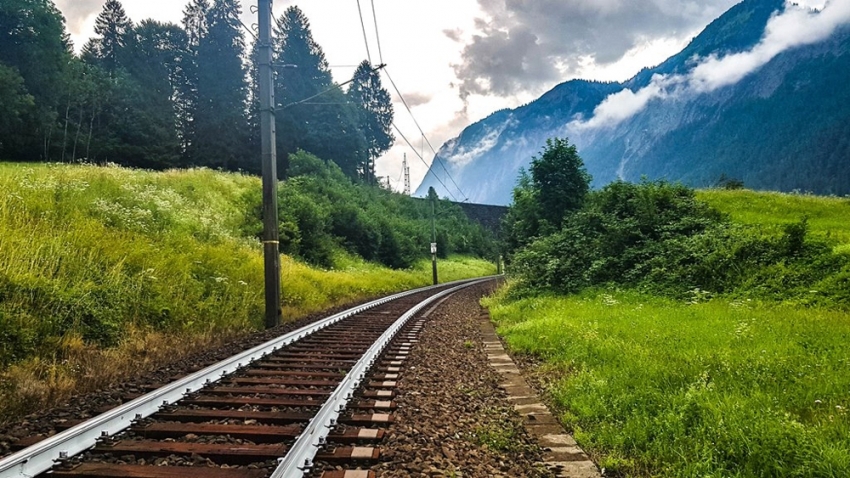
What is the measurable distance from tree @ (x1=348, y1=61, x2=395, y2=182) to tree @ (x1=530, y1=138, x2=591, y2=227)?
43.6 metres

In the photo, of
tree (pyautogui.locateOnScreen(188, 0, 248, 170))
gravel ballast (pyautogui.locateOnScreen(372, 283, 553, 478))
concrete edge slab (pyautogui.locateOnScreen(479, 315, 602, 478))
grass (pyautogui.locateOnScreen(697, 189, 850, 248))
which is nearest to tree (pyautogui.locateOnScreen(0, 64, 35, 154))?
tree (pyautogui.locateOnScreen(188, 0, 248, 170))

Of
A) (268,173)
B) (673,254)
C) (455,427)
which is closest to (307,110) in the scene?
(268,173)

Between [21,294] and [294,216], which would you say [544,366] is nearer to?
[21,294]

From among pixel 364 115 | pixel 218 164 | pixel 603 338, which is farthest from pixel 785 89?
pixel 603 338

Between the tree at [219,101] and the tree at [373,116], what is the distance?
1671 centimetres

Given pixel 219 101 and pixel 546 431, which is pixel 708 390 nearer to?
pixel 546 431

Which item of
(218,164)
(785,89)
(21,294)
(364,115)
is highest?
(785,89)

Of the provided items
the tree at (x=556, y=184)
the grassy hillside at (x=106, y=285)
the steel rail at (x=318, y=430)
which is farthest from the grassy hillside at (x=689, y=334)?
the grassy hillside at (x=106, y=285)

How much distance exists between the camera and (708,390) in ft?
14.1

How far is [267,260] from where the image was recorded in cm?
1002

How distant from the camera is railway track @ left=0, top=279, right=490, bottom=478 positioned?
2.92 m

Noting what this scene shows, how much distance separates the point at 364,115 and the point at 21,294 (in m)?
60.7

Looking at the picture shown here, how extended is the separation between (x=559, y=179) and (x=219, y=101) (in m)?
38.0

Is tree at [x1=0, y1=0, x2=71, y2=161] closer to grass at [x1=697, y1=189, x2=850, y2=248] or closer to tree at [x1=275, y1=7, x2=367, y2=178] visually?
tree at [x1=275, y1=7, x2=367, y2=178]
